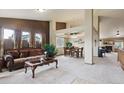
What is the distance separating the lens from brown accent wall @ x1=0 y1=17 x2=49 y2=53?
643cm

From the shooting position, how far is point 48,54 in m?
5.70

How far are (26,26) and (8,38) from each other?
135 centimetres

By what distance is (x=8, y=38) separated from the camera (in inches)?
255

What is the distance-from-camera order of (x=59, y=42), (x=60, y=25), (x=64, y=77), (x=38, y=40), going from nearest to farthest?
(x=64, y=77)
(x=38, y=40)
(x=60, y=25)
(x=59, y=42)

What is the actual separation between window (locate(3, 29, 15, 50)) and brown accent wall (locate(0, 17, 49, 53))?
0.21 metres

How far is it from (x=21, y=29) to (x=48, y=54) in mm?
2579

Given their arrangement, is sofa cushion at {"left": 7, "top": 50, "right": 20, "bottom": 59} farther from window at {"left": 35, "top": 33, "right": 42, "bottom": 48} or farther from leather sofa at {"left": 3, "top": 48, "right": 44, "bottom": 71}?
window at {"left": 35, "top": 33, "right": 42, "bottom": 48}

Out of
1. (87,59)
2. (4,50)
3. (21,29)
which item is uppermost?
(21,29)

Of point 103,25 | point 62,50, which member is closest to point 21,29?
point 62,50

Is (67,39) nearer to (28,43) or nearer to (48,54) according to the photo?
(28,43)

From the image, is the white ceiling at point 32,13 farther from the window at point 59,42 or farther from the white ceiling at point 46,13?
the window at point 59,42

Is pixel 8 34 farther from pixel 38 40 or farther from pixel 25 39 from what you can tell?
pixel 38 40

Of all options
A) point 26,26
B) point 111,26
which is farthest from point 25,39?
point 111,26

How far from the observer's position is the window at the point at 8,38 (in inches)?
249
